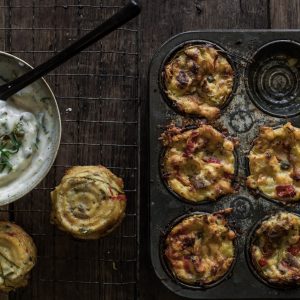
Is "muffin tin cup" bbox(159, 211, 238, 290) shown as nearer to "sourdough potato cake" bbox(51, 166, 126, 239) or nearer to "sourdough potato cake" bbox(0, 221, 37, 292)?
"sourdough potato cake" bbox(51, 166, 126, 239)

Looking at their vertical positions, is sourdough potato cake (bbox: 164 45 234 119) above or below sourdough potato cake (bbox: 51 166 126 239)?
above

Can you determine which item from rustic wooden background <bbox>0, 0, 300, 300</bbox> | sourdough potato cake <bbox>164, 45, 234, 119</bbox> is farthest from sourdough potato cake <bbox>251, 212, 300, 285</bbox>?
sourdough potato cake <bbox>164, 45, 234, 119</bbox>

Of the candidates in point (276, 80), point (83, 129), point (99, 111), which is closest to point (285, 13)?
point (276, 80)

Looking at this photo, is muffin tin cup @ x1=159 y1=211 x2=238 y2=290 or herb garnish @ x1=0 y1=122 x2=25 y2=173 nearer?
herb garnish @ x1=0 y1=122 x2=25 y2=173

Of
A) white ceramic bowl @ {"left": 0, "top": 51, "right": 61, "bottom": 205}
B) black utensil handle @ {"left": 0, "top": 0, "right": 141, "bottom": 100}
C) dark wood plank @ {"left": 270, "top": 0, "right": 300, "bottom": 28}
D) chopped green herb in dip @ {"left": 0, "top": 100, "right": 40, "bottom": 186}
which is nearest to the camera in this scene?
black utensil handle @ {"left": 0, "top": 0, "right": 141, "bottom": 100}

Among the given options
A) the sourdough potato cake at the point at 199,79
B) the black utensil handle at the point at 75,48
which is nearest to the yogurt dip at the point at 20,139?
the black utensil handle at the point at 75,48
